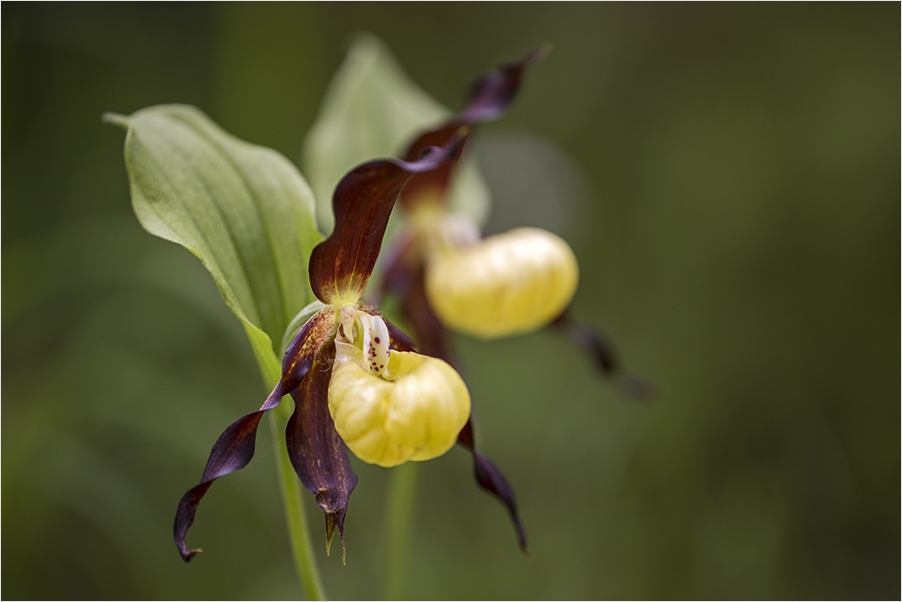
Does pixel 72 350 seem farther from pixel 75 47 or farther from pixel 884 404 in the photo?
pixel 884 404

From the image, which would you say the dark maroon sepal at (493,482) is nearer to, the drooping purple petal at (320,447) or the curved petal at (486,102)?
the drooping purple petal at (320,447)

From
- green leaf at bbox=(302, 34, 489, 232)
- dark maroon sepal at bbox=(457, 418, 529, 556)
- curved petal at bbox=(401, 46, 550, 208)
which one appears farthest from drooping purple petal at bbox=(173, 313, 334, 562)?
green leaf at bbox=(302, 34, 489, 232)

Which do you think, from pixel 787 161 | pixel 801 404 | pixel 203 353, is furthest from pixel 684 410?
pixel 203 353

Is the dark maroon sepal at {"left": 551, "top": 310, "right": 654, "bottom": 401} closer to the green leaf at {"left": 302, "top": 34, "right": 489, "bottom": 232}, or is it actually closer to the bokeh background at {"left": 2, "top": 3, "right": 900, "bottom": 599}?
the green leaf at {"left": 302, "top": 34, "right": 489, "bottom": 232}

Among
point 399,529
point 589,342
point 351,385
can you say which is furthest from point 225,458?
point 589,342

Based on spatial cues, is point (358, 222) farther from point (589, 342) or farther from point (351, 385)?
point (589, 342)

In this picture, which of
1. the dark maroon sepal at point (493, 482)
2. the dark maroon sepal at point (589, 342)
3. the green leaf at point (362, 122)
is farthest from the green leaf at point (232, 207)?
the dark maroon sepal at point (589, 342)
